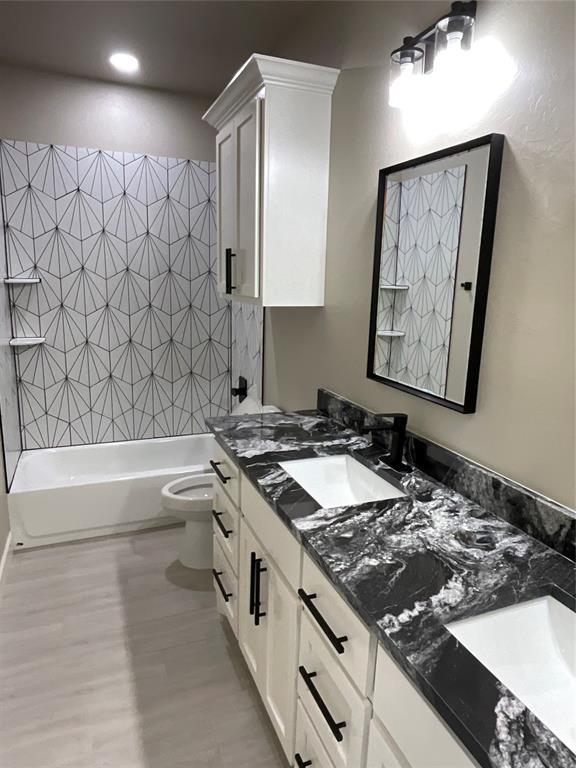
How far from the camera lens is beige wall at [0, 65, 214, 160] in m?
3.02

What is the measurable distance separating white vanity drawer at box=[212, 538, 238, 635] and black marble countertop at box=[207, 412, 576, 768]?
1.81 ft

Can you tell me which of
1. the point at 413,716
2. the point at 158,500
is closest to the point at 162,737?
the point at 413,716

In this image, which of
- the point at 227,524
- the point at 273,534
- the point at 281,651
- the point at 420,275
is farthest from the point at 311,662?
the point at 420,275

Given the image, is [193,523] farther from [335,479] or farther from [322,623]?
[322,623]

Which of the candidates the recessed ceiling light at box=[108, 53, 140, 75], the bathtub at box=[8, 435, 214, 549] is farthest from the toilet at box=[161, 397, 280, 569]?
the recessed ceiling light at box=[108, 53, 140, 75]

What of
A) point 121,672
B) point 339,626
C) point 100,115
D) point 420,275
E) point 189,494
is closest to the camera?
point 339,626

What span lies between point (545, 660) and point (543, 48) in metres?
1.35

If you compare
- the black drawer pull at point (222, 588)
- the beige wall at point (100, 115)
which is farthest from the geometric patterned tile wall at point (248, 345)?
the black drawer pull at point (222, 588)

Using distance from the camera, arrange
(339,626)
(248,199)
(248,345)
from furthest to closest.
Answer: (248,345) < (248,199) < (339,626)

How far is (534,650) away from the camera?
3.25 ft

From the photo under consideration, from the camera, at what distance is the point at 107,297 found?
3438 millimetres

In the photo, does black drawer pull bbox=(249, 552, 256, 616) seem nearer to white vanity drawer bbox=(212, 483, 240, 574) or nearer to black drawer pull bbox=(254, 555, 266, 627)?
black drawer pull bbox=(254, 555, 266, 627)

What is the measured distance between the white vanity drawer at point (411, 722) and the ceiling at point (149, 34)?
2.58 meters

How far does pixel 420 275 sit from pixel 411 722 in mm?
1272
